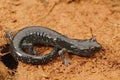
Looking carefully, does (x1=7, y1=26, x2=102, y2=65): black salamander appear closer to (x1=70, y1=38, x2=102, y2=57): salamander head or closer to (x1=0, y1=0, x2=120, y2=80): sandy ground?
(x1=70, y1=38, x2=102, y2=57): salamander head

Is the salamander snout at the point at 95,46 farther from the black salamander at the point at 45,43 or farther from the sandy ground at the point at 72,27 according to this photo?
the sandy ground at the point at 72,27

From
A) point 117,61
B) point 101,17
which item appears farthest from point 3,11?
point 117,61

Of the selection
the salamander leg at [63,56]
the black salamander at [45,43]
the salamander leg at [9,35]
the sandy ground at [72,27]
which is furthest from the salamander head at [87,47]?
the salamander leg at [9,35]

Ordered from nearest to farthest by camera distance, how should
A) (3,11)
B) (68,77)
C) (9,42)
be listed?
(68,77) < (9,42) < (3,11)

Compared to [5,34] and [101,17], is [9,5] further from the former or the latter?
[101,17]

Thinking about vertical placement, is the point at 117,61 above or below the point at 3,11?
below

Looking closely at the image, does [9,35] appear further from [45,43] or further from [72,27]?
[72,27]
